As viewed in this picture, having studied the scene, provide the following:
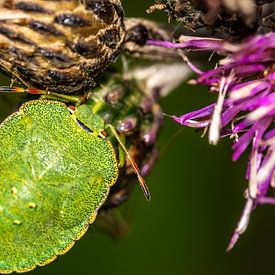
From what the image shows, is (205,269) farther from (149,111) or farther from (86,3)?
(86,3)

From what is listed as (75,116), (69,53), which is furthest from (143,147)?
(69,53)

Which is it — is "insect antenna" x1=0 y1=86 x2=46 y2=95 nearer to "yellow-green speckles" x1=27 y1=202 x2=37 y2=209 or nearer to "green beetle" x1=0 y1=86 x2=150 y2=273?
"green beetle" x1=0 y1=86 x2=150 y2=273

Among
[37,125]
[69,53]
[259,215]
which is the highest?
[69,53]

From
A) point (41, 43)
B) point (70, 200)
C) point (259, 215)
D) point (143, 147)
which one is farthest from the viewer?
point (259, 215)

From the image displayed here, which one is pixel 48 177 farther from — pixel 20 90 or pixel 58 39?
pixel 58 39

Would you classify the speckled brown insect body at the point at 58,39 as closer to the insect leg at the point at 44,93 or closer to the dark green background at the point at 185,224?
the insect leg at the point at 44,93

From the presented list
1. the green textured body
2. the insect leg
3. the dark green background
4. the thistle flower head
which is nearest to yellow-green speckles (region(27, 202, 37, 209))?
the green textured body

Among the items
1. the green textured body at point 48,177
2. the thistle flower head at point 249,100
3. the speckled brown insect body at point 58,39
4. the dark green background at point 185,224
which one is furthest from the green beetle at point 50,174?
the dark green background at point 185,224

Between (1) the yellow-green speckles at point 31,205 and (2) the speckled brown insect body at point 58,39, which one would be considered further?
(1) the yellow-green speckles at point 31,205
